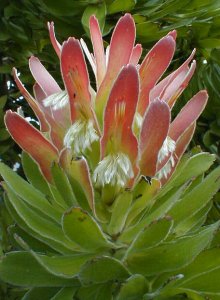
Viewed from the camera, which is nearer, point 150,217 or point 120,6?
point 150,217

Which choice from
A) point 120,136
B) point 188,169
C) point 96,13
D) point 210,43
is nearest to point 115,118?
point 120,136

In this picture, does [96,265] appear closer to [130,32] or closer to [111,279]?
[111,279]

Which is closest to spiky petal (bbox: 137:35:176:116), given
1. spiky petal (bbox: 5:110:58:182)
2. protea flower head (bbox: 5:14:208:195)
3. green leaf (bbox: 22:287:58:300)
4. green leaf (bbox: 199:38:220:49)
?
protea flower head (bbox: 5:14:208:195)

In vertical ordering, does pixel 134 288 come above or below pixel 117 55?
below

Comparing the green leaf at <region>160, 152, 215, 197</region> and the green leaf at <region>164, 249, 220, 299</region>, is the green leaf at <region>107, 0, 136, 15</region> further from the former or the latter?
the green leaf at <region>164, 249, 220, 299</region>

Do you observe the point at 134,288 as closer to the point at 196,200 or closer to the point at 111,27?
the point at 196,200

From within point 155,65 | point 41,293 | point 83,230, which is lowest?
point 41,293

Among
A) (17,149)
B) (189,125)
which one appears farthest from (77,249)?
(17,149)
